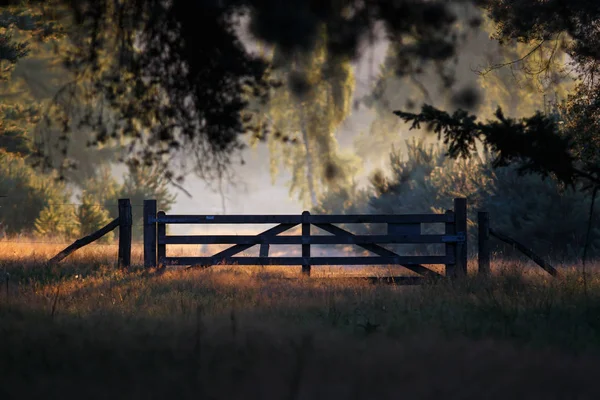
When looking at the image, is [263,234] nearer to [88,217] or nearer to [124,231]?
[124,231]

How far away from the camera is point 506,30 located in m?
11.7

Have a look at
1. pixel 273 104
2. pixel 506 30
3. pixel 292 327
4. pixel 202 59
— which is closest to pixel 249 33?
pixel 202 59

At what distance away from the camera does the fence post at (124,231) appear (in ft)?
47.4

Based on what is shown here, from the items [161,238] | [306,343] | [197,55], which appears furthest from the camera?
[161,238]

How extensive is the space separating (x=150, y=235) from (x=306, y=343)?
29.2 feet

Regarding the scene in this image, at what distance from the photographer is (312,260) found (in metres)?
14.1

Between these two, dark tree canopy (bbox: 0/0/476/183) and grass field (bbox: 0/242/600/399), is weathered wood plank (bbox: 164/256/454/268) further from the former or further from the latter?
dark tree canopy (bbox: 0/0/476/183)

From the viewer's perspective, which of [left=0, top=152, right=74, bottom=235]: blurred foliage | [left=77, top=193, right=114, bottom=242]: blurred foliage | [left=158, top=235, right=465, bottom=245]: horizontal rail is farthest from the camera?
[left=0, top=152, right=74, bottom=235]: blurred foliage

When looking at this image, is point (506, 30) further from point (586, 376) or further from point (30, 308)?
point (30, 308)

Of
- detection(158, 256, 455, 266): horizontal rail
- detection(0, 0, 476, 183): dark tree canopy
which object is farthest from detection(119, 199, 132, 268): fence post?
detection(0, 0, 476, 183): dark tree canopy

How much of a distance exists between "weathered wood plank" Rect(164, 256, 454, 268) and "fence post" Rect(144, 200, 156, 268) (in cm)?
26

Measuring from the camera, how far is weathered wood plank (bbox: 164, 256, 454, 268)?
539 inches

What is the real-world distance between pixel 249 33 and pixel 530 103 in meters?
46.2

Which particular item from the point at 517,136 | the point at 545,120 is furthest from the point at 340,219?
the point at 517,136
